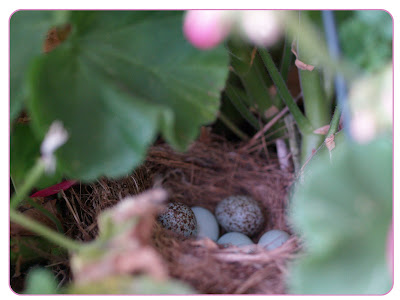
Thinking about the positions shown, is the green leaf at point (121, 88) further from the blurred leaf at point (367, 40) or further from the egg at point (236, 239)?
the egg at point (236, 239)

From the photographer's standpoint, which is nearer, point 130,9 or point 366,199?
point 366,199

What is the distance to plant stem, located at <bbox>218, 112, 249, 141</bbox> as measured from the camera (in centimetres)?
104

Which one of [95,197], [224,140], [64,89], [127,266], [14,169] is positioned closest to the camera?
[127,266]

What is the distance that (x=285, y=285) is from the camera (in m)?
0.62

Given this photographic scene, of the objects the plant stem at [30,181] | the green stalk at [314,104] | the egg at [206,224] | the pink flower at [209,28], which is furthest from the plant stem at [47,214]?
the green stalk at [314,104]

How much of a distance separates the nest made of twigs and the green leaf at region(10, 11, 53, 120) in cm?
31

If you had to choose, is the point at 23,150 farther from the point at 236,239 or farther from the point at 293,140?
the point at 293,140

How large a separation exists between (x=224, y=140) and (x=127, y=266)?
71 centimetres

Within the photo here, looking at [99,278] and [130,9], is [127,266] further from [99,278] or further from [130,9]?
[130,9]

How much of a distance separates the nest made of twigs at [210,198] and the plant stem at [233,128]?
3 centimetres

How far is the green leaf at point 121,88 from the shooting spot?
0.52 metres


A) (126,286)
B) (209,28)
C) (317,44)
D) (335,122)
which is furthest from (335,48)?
(126,286)

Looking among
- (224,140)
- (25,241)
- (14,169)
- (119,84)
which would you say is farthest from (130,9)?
(224,140)
